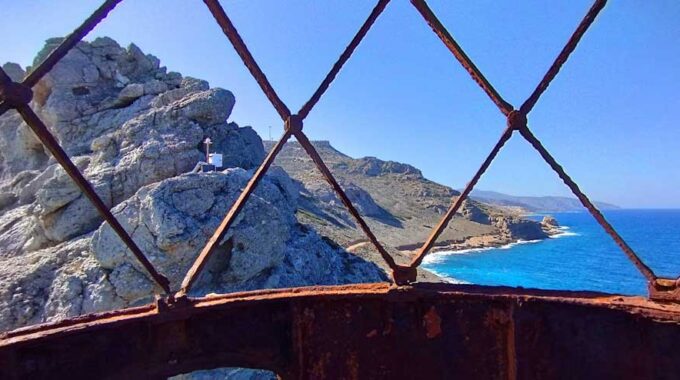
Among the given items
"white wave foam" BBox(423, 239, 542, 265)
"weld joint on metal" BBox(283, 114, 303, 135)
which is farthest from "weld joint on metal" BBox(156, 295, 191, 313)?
"white wave foam" BBox(423, 239, 542, 265)

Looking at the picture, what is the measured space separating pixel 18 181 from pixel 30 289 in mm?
13676

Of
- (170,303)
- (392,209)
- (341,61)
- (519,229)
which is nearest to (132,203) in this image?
(170,303)

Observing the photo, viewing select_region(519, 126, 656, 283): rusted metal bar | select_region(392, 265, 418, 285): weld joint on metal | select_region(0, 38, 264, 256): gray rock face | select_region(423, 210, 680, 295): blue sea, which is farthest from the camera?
select_region(423, 210, 680, 295): blue sea

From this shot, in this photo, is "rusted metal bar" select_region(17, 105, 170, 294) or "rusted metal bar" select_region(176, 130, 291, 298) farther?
"rusted metal bar" select_region(176, 130, 291, 298)

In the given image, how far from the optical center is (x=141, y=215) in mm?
14008

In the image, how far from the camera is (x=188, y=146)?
61.3 feet

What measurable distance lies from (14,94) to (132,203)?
46.3 ft

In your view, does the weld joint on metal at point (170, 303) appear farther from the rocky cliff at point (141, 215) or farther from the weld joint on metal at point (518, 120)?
the rocky cliff at point (141, 215)

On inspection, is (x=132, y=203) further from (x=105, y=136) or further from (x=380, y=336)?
(x=380, y=336)

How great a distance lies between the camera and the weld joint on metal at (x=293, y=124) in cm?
234

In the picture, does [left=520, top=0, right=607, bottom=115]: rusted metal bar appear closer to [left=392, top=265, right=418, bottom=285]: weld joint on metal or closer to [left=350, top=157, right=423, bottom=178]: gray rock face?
[left=392, top=265, right=418, bottom=285]: weld joint on metal

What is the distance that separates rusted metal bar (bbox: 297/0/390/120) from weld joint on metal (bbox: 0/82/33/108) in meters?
1.25

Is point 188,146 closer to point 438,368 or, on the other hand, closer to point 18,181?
point 18,181

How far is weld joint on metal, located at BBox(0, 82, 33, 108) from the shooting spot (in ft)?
5.54
